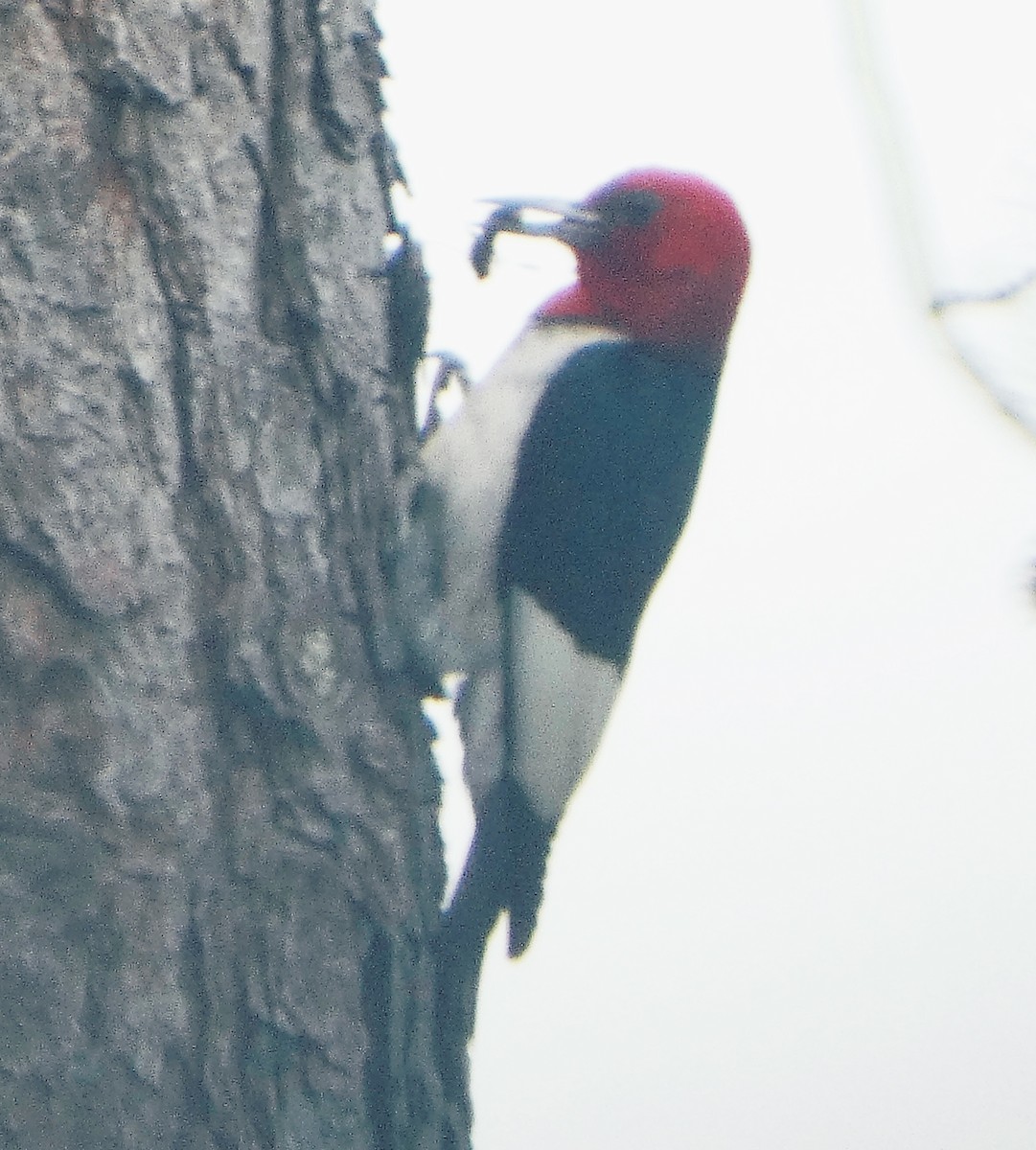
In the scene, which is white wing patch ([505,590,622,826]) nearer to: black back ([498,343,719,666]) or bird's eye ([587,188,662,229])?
black back ([498,343,719,666])

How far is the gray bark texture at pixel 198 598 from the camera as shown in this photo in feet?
4.87

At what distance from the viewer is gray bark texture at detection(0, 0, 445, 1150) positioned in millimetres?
1483

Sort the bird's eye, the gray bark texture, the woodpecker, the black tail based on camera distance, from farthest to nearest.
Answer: the bird's eye, the woodpecker, the black tail, the gray bark texture

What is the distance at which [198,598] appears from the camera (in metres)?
1.61

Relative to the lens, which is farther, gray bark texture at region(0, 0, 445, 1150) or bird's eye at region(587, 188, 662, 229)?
bird's eye at region(587, 188, 662, 229)

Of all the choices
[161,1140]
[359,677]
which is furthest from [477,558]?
[161,1140]

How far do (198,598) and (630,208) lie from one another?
128 cm

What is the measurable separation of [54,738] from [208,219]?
577 millimetres

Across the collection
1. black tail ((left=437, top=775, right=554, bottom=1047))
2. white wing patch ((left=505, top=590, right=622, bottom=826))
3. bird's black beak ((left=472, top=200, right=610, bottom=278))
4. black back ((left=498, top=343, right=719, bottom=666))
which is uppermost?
bird's black beak ((left=472, top=200, right=610, bottom=278))

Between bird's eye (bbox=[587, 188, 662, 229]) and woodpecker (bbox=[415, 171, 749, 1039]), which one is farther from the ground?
bird's eye (bbox=[587, 188, 662, 229])

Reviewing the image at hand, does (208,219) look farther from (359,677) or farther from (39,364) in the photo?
(359,677)

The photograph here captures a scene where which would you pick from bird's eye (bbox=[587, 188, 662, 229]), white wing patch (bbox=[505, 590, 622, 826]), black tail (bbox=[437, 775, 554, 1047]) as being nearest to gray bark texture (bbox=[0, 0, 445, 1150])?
black tail (bbox=[437, 775, 554, 1047])

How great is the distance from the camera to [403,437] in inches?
78.4

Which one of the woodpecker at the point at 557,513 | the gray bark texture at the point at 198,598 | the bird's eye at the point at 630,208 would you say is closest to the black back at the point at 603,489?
the woodpecker at the point at 557,513
